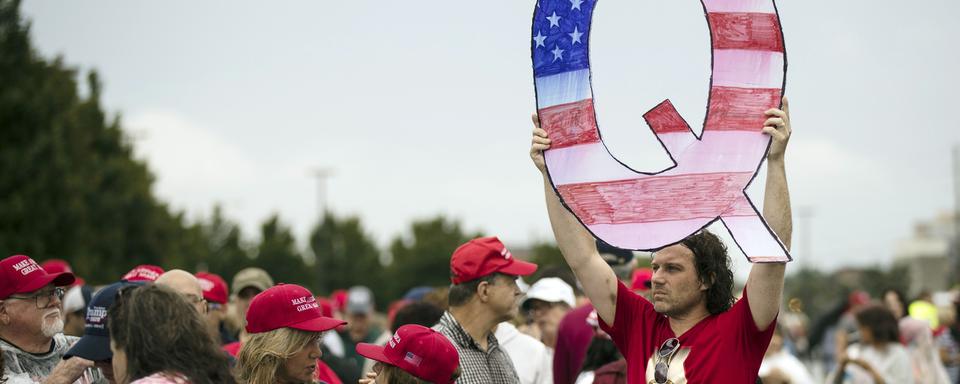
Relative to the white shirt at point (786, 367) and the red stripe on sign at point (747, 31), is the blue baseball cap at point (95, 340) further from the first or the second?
the white shirt at point (786, 367)

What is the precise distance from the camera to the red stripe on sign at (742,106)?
12.7 feet

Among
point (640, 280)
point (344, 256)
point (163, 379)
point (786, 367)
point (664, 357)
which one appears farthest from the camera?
point (344, 256)

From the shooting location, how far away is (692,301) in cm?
419

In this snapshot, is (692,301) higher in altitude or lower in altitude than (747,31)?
lower

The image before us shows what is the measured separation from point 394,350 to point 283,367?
1.48ft

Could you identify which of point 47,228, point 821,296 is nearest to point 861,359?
point 47,228

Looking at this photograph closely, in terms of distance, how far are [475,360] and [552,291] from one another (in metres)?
2.32

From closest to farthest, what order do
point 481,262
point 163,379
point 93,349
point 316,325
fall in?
point 163,379 → point 93,349 → point 316,325 → point 481,262

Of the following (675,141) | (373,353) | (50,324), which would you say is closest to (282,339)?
(373,353)

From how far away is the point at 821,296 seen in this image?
55.9m

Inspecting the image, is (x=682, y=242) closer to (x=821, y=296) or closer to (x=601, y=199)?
(x=601, y=199)

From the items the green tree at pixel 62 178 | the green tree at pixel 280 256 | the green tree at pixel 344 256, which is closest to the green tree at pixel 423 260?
the green tree at pixel 344 256

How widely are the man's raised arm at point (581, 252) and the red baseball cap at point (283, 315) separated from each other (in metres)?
0.99

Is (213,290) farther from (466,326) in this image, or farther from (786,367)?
(786,367)
